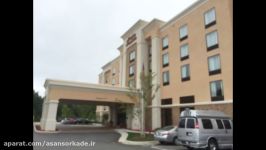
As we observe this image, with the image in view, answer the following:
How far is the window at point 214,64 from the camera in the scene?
2383cm

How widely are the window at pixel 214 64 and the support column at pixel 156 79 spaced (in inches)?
341

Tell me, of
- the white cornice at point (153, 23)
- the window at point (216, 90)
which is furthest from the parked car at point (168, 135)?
the white cornice at point (153, 23)

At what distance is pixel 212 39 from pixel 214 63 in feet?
8.82

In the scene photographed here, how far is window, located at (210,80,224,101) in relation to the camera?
23047 millimetres

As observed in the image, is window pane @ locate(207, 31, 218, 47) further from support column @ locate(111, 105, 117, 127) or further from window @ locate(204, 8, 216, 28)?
support column @ locate(111, 105, 117, 127)

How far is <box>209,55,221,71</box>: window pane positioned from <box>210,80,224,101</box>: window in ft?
4.98

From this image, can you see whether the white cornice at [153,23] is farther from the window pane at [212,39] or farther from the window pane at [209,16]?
the window pane at [212,39]

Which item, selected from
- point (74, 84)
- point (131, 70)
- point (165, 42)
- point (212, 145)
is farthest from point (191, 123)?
point (131, 70)

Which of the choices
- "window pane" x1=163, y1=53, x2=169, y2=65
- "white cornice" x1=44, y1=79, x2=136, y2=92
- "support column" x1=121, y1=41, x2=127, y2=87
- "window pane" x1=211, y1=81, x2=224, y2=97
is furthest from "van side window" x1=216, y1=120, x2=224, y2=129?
"support column" x1=121, y1=41, x2=127, y2=87
